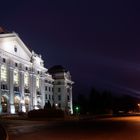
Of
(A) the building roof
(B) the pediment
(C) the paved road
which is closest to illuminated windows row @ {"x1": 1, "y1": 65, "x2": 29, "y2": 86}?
(B) the pediment

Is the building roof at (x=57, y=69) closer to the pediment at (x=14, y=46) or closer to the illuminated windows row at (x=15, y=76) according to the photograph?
the pediment at (x=14, y=46)

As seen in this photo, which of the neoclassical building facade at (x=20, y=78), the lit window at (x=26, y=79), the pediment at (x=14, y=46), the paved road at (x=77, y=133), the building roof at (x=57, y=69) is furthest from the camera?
the building roof at (x=57, y=69)

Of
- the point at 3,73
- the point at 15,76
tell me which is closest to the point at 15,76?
the point at 15,76

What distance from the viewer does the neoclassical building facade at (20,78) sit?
85562mm

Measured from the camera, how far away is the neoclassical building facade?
281 feet

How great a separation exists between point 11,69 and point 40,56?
21.7 metres

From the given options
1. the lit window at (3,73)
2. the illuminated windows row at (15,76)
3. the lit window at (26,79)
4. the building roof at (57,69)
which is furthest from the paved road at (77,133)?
the building roof at (57,69)

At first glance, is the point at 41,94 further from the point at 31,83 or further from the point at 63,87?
the point at 63,87

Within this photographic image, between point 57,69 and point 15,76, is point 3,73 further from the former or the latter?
point 57,69

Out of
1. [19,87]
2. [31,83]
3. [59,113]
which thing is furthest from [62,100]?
[59,113]

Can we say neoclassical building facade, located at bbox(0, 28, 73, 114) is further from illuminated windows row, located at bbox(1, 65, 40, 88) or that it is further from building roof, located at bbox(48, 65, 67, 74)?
building roof, located at bbox(48, 65, 67, 74)

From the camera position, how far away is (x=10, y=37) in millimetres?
89562

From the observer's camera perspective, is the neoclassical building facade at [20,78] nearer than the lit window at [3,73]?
No

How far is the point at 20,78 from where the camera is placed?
93.8m
